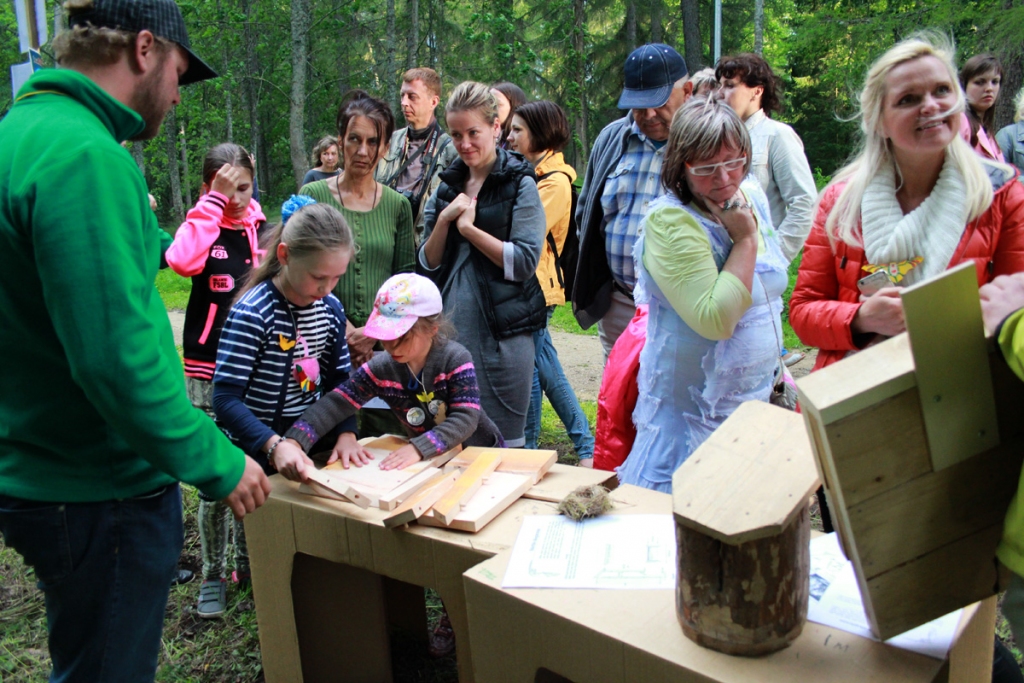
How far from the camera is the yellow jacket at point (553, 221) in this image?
3.58m

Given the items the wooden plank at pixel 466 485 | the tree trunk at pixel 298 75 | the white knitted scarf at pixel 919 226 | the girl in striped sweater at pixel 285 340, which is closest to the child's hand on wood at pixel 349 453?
the girl in striped sweater at pixel 285 340

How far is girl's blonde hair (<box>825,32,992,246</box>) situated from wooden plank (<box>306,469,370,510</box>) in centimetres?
152

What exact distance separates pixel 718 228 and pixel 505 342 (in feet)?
3.90

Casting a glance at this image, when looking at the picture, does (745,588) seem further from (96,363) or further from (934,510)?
(96,363)

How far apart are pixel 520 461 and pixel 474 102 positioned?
59.7 inches

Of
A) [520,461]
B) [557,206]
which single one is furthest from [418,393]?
[557,206]

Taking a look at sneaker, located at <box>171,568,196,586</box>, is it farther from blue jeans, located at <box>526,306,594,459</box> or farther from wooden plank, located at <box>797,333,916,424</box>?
wooden plank, located at <box>797,333,916,424</box>

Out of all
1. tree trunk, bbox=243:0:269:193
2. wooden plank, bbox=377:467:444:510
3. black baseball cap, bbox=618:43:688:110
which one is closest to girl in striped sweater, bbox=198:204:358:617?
wooden plank, bbox=377:467:444:510

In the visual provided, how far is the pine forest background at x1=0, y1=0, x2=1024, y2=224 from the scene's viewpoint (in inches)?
563

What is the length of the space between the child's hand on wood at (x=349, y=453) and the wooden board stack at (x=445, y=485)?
0.03m

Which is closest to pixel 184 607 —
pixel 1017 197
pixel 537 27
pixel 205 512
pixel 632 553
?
pixel 205 512

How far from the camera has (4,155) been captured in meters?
1.38

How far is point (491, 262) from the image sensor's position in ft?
10.4

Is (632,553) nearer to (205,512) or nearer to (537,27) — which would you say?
(205,512)
